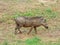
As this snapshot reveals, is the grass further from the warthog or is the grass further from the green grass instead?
the warthog

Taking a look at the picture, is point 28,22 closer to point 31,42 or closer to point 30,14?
point 31,42

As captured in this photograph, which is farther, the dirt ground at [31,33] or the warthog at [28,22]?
the warthog at [28,22]

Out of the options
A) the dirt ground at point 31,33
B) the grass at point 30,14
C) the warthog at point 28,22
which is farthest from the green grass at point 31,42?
the warthog at point 28,22

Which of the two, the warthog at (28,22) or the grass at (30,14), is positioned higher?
the warthog at (28,22)

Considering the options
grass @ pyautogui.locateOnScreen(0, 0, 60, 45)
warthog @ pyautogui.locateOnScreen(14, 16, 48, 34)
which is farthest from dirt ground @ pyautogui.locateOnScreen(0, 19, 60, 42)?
warthog @ pyautogui.locateOnScreen(14, 16, 48, 34)

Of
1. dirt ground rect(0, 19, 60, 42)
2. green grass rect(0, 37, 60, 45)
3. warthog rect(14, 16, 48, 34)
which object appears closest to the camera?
green grass rect(0, 37, 60, 45)

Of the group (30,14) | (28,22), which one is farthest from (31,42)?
(30,14)

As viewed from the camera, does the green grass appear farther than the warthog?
No

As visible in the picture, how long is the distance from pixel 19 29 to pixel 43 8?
482 centimetres

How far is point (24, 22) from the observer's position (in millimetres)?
14664

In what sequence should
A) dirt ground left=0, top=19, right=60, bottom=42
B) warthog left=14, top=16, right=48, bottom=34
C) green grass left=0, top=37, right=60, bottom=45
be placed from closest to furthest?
1. green grass left=0, top=37, right=60, bottom=45
2. dirt ground left=0, top=19, right=60, bottom=42
3. warthog left=14, top=16, right=48, bottom=34

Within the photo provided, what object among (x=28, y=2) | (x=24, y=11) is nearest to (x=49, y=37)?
(x=24, y=11)

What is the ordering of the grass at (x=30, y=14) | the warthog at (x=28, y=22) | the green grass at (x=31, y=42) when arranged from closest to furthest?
the green grass at (x=31, y=42)
the grass at (x=30, y=14)
the warthog at (x=28, y=22)

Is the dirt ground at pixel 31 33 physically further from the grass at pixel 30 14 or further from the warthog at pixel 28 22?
the warthog at pixel 28 22
